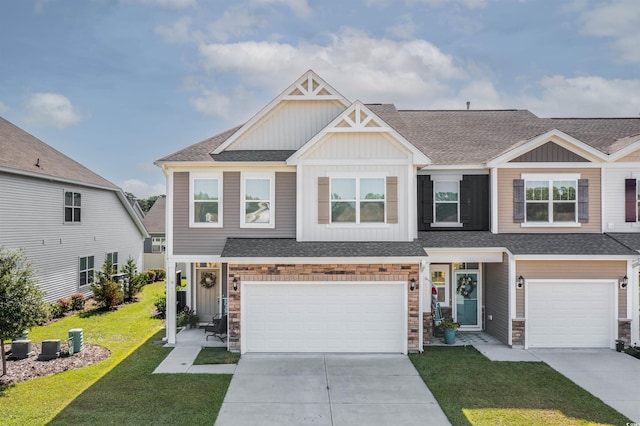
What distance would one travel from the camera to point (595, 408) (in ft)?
25.5

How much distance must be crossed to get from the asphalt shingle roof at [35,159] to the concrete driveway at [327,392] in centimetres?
1262

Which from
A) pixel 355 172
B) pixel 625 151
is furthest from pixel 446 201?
pixel 625 151

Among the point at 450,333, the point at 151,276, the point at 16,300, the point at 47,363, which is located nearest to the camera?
the point at 16,300

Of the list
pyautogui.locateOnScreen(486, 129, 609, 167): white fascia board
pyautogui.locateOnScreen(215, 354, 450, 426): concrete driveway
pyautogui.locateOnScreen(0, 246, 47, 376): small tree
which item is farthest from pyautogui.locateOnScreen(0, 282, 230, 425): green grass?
pyautogui.locateOnScreen(486, 129, 609, 167): white fascia board

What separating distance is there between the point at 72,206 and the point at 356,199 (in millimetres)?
14823

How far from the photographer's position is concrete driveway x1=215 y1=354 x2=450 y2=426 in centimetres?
737

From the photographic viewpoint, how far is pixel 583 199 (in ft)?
41.1

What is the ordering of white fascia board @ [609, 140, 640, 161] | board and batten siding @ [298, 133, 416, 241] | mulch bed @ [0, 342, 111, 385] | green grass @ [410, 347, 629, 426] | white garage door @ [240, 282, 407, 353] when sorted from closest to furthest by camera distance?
green grass @ [410, 347, 629, 426]
mulch bed @ [0, 342, 111, 385]
white garage door @ [240, 282, 407, 353]
board and batten siding @ [298, 133, 416, 241]
white fascia board @ [609, 140, 640, 161]

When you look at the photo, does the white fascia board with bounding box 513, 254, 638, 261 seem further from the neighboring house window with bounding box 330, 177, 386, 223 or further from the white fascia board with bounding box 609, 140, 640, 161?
the neighboring house window with bounding box 330, 177, 386, 223

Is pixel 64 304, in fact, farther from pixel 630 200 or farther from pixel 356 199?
pixel 630 200

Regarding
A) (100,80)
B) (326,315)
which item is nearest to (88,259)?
(100,80)

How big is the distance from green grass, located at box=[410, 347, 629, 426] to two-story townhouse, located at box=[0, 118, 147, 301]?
51.9 ft

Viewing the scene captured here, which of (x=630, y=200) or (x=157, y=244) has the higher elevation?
(x=630, y=200)

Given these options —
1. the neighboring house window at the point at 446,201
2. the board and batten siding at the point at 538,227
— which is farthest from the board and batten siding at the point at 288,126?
the board and batten siding at the point at 538,227
